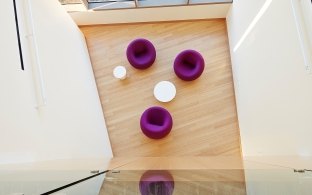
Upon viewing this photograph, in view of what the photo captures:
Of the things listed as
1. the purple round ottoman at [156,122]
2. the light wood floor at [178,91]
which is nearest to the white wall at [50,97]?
the light wood floor at [178,91]

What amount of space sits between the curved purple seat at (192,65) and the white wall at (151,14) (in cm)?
81

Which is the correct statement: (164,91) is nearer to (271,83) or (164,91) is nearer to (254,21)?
(254,21)

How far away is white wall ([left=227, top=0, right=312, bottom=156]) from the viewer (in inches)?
110

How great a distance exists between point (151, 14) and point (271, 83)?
2.70 meters

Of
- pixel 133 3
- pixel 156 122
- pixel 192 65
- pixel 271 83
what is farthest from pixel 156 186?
pixel 133 3

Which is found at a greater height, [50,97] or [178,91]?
[50,97]

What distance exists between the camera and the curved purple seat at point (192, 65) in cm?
496

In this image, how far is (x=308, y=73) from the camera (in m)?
2.46

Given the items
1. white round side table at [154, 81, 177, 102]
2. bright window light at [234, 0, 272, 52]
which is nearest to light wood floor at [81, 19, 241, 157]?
white round side table at [154, 81, 177, 102]

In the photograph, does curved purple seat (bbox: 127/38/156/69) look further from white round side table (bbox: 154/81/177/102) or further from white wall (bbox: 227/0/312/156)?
white wall (bbox: 227/0/312/156)

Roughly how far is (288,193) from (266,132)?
278 cm

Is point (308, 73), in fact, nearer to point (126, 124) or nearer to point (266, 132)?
point (266, 132)

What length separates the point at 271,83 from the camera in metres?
3.44

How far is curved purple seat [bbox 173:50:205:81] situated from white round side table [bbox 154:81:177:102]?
25 centimetres
